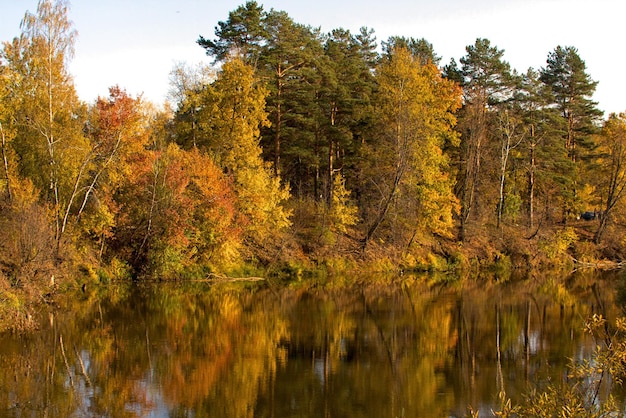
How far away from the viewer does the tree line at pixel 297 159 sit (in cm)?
3042

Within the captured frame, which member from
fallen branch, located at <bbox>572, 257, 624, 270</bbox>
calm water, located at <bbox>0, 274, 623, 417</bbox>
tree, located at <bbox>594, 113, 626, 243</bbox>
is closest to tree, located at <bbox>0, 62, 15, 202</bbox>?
calm water, located at <bbox>0, 274, 623, 417</bbox>

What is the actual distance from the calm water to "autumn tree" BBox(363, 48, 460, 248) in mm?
10393

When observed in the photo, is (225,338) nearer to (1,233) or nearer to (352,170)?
(1,233)

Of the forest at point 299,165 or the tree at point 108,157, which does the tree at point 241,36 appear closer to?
the forest at point 299,165

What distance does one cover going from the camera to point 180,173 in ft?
111

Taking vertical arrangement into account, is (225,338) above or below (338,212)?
below

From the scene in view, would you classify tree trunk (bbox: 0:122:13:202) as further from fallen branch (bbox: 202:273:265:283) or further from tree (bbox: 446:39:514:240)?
tree (bbox: 446:39:514:240)

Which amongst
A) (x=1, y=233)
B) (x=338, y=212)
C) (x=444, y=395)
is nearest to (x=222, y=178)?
(x=338, y=212)

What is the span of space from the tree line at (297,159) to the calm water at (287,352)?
15.1 feet

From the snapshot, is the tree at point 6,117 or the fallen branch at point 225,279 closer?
the tree at point 6,117

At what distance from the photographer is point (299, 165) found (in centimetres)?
5016

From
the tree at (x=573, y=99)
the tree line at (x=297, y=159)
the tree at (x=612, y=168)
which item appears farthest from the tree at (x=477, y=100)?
the tree at (x=612, y=168)

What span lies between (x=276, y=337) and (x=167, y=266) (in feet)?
48.3

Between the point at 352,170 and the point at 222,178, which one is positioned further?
the point at 352,170
